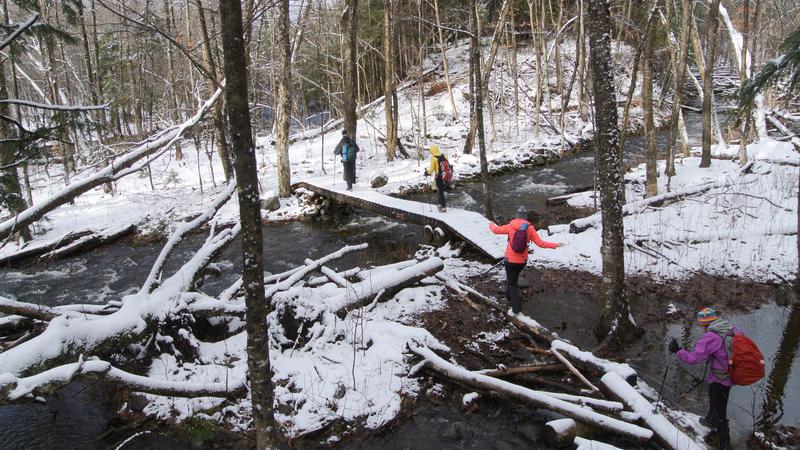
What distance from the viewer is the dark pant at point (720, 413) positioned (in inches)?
165

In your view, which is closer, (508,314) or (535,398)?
(535,398)

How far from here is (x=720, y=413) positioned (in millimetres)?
4336

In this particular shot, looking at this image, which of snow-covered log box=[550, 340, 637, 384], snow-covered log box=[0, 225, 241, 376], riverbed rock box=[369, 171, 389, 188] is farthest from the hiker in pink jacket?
riverbed rock box=[369, 171, 389, 188]

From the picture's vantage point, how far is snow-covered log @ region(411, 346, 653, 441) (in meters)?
4.08

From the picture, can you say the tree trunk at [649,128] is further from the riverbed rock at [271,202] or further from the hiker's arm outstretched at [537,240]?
the riverbed rock at [271,202]

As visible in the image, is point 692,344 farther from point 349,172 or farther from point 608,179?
point 349,172

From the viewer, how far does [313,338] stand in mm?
5949

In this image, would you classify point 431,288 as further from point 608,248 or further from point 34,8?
point 34,8

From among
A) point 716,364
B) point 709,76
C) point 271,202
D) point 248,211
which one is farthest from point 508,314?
point 709,76

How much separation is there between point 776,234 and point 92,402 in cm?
1211

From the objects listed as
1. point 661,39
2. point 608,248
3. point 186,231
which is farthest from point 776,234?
point 661,39

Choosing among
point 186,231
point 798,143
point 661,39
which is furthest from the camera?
point 661,39

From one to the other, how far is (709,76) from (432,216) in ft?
35.2

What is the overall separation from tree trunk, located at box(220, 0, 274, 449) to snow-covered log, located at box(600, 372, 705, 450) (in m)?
3.43
